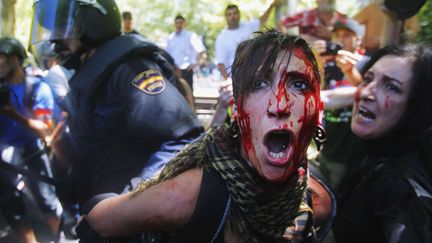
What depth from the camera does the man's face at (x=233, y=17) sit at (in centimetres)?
691

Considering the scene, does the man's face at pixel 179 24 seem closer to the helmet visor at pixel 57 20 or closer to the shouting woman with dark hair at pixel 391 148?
the helmet visor at pixel 57 20

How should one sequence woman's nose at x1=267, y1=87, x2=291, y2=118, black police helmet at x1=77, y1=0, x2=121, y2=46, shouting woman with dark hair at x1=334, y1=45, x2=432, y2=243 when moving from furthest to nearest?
black police helmet at x1=77, y1=0, x2=121, y2=46, shouting woman with dark hair at x1=334, y1=45, x2=432, y2=243, woman's nose at x1=267, y1=87, x2=291, y2=118

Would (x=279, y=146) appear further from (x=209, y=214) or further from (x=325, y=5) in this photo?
(x=325, y=5)

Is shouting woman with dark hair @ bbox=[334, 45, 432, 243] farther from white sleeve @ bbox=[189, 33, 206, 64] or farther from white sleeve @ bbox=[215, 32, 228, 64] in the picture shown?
white sleeve @ bbox=[189, 33, 206, 64]

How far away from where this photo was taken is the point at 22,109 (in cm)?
403

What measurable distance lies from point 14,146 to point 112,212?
2.78 metres

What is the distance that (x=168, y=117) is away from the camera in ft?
7.29

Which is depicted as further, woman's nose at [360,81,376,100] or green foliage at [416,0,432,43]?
green foliage at [416,0,432,43]

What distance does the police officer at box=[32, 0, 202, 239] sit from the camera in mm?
2229

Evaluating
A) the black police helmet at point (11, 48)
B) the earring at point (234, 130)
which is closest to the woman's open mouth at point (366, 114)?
the earring at point (234, 130)

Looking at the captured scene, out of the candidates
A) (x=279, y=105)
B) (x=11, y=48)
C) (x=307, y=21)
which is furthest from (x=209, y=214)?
(x=11, y=48)

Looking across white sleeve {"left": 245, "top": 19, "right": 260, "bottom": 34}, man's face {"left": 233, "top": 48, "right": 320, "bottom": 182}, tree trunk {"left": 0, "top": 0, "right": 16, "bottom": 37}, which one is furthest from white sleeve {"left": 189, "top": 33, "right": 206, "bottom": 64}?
man's face {"left": 233, "top": 48, "right": 320, "bottom": 182}

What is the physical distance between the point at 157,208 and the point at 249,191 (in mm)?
321

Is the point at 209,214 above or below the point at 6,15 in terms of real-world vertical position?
above
